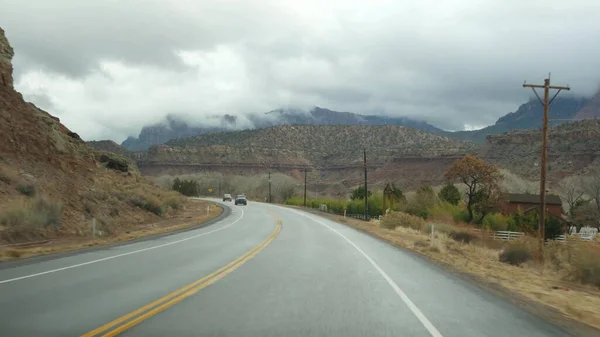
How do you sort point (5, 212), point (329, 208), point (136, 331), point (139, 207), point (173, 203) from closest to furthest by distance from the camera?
point (136, 331) < point (5, 212) < point (139, 207) < point (173, 203) < point (329, 208)

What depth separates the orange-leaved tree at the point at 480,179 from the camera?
183ft

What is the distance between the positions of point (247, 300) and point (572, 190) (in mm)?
76934

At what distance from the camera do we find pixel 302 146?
15138 centimetres

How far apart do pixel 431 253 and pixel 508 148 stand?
88.5 metres

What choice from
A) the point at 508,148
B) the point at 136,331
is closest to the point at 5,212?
the point at 136,331

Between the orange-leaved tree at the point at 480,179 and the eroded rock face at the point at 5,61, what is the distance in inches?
1637

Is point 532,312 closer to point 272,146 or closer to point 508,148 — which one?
point 508,148

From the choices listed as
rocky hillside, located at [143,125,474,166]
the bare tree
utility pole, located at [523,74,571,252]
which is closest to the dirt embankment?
utility pole, located at [523,74,571,252]

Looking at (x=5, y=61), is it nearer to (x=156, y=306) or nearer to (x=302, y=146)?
(x=156, y=306)

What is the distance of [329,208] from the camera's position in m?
82.6

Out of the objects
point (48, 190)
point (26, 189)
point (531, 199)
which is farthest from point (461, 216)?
point (26, 189)

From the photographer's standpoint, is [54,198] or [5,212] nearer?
[5,212]

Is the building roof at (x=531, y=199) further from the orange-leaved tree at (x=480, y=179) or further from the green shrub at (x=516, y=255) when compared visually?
the green shrub at (x=516, y=255)

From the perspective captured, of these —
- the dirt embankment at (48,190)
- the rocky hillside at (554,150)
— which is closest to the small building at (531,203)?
the rocky hillside at (554,150)
